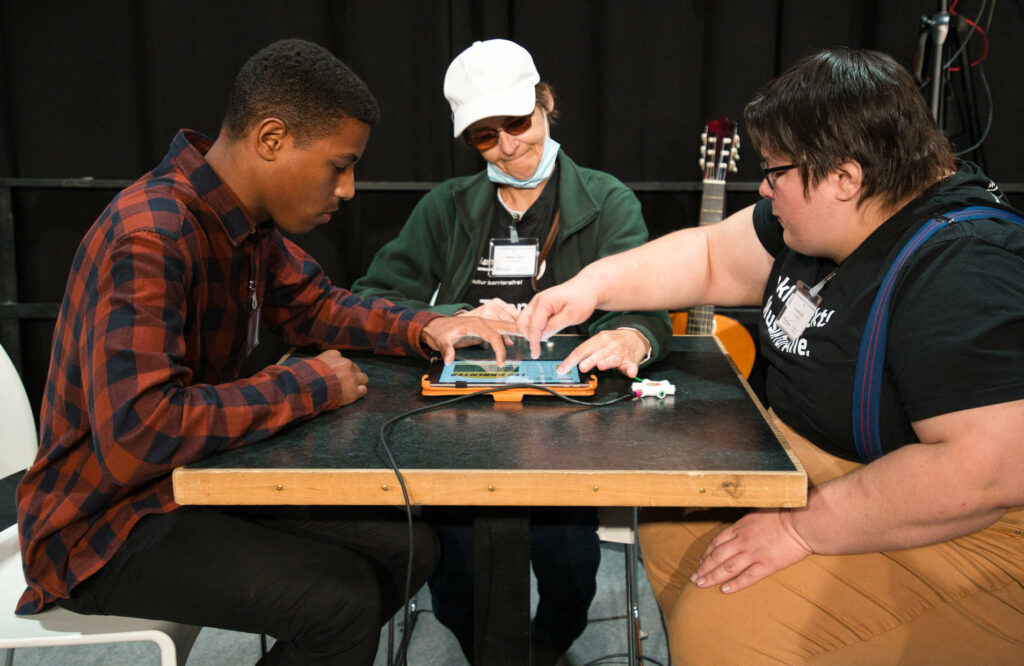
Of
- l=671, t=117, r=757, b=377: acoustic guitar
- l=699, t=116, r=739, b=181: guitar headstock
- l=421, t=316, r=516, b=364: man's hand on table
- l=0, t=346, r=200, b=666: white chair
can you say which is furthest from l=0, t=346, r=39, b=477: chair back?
l=699, t=116, r=739, b=181: guitar headstock

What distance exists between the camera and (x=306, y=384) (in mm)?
1226

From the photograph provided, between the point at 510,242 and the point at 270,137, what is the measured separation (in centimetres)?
94

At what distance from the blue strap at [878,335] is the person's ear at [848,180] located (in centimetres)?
11

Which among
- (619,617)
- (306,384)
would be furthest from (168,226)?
(619,617)

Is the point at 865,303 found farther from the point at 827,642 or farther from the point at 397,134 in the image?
the point at 397,134

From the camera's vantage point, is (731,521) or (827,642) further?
(731,521)

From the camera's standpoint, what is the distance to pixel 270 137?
1340 mm

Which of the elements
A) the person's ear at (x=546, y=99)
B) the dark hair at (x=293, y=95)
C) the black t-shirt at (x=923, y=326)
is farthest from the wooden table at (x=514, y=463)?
the person's ear at (x=546, y=99)

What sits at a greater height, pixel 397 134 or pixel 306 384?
pixel 397 134

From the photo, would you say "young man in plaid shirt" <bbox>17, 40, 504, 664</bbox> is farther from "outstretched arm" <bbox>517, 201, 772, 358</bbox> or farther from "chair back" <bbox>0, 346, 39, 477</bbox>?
"chair back" <bbox>0, 346, 39, 477</bbox>

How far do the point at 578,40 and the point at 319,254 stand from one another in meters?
1.27

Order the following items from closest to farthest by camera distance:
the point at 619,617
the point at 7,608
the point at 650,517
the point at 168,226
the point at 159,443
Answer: the point at 159,443, the point at 168,226, the point at 7,608, the point at 650,517, the point at 619,617

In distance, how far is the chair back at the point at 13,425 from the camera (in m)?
1.55

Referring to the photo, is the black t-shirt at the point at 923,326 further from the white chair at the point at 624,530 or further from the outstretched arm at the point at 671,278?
the white chair at the point at 624,530
